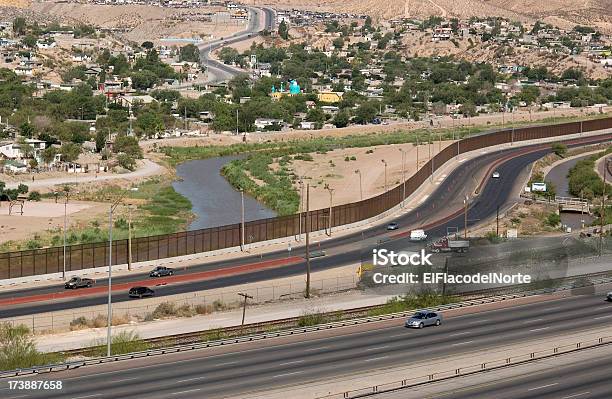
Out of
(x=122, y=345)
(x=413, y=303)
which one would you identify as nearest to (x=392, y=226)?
(x=413, y=303)

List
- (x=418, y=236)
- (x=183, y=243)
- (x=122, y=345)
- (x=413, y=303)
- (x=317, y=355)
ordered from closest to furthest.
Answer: (x=317, y=355) → (x=122, y=345) → (x=413, y=303) → (x=183, y=243) → (x=418, y=236)

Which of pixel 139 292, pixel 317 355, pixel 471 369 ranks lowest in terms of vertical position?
pixel 139 292

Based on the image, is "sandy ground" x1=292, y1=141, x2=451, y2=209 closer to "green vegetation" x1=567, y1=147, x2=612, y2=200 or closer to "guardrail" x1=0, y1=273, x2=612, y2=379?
"green vegetation" x1=567, y1=147, x2=612, y2=200

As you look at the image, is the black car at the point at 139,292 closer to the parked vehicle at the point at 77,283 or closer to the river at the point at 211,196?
the parked vehicle at the point at 77,283

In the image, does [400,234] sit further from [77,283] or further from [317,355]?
[317,355]

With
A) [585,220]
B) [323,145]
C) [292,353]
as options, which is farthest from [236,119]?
[292,353]

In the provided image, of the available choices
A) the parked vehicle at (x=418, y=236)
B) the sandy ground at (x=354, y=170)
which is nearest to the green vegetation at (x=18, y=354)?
the parked vehicle at (x=418, y=236)

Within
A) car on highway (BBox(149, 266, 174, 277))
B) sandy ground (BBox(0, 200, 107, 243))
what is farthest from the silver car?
Result: sandy ground (BBox(0, 200, 107, 243))
